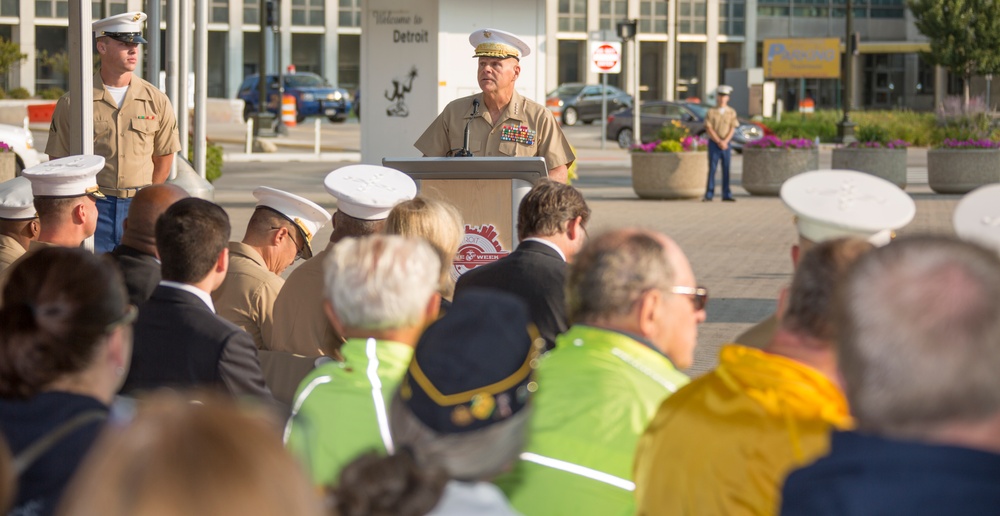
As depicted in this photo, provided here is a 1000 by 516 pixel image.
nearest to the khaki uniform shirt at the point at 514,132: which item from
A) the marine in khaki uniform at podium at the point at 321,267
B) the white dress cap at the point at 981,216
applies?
the marine in khaki uniform at podium at the point at 321,267

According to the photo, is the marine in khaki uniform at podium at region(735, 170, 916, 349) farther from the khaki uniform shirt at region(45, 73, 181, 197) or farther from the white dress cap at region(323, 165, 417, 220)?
the khaki uniform shirt at region(45, 73, 181, 197)

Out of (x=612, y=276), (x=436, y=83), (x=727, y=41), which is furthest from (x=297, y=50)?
(x=612, y=276)

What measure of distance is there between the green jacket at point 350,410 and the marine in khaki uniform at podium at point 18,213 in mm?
3825

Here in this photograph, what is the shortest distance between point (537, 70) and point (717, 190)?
1028cm

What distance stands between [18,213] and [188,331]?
2769 mm

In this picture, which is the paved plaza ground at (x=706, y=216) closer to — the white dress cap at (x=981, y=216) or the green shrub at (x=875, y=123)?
the white dress cap at (x=981, y=216)

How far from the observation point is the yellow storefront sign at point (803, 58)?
56.5 meters

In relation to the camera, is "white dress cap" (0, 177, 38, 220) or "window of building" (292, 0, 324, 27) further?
"window of building" (292, 0, 324, 27)

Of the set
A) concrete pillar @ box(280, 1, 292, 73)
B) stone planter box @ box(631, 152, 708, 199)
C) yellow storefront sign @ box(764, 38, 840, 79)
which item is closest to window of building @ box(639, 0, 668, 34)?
yellow storefront sign @ box(764, 38, 840, 79)

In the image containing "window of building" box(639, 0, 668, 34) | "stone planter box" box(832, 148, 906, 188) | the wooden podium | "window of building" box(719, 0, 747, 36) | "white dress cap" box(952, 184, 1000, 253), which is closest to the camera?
"white dress cap" box(952, 184, 1000, 253)

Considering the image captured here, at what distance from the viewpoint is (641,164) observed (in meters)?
20.4

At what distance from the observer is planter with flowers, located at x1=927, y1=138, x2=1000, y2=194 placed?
20984mm

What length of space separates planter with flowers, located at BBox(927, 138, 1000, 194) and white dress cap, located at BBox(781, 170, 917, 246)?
59.2ft

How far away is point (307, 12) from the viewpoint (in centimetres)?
6638
